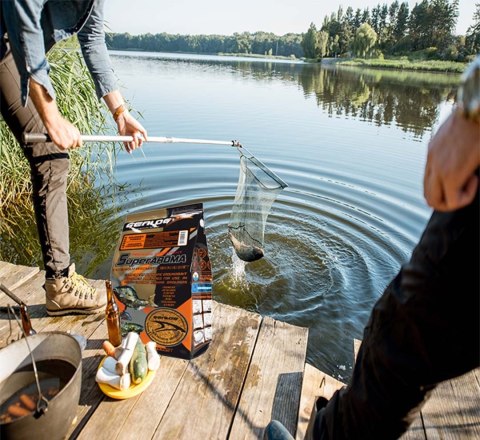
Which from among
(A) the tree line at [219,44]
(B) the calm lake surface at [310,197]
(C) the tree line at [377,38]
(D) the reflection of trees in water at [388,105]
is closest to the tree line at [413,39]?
(C) the tree line at [377,38]

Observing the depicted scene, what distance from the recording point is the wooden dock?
5.23 feet

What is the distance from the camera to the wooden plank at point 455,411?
1.67 metres

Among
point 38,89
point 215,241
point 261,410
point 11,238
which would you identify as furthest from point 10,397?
point 11,238

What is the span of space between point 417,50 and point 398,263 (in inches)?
2400

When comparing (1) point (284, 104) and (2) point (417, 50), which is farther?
(2) point (417, 50)

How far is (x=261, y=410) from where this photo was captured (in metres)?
1.69

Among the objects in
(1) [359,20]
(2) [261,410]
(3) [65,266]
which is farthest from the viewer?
(1) [359,20]

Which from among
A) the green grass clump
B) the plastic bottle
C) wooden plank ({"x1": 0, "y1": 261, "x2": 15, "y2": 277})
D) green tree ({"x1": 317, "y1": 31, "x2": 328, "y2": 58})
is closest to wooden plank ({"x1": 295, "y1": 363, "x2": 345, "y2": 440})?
the plastic bottle

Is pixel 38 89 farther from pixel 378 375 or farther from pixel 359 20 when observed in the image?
pixel 359 20

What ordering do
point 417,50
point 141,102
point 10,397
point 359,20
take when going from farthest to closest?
point 359,20 < point 417,50 < point 141,102 < point 10,397

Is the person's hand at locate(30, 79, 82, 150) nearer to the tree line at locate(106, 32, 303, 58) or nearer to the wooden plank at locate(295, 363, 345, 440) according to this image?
the wooden plank at locate(295, 363, 345, 440)

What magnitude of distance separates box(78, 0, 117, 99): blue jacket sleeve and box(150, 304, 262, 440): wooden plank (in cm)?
163

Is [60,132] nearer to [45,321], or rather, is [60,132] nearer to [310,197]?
[45,321]

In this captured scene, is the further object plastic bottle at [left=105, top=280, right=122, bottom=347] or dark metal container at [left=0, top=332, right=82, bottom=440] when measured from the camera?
plastic bottle at [left=105, top=280, right=122, bottom=347]
